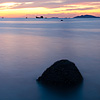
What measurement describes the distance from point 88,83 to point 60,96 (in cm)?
237

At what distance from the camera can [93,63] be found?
16156 millimetres

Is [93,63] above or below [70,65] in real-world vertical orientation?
below

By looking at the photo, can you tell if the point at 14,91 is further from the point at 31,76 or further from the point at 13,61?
the point at 13,61

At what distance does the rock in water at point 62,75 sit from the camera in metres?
11.2

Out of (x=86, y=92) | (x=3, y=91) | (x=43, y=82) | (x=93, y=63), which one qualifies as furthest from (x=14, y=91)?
(x=93, y=63)

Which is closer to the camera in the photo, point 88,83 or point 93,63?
point 88,83

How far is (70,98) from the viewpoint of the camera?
1010 centimetres

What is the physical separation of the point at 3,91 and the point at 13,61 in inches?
254

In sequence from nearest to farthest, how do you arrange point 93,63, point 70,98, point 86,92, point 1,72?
point 70,98 < point 86,92 < point 1,72 < point 93,63

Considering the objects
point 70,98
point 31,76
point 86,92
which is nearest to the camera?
point 70,98

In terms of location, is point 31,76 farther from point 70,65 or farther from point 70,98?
point 70,98

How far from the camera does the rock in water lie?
1121 cm

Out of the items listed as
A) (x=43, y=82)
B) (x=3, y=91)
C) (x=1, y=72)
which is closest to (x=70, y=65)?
(x=43, y=82)

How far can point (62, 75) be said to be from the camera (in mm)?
11195
